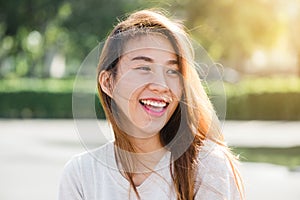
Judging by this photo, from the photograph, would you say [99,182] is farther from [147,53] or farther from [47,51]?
[47,51]

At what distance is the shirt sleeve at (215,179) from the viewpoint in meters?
2.10

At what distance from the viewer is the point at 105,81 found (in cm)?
217

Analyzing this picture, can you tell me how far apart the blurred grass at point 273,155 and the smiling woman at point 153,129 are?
346 inches

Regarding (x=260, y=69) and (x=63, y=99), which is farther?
(x=260, y=69)

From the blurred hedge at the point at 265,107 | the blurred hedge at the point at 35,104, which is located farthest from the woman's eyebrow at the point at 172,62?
the blurred hedge at the point at 35,104

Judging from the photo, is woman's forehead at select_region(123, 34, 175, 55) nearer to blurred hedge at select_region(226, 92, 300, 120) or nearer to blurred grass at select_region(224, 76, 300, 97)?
blurred hedge at select_region(226, 92, 300, 120)

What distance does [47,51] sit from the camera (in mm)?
48781

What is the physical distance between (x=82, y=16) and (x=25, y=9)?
10.7ft

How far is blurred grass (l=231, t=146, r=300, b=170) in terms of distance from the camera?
38.1 feet

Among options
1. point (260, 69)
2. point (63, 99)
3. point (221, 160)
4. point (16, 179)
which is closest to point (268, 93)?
point (63, 99)

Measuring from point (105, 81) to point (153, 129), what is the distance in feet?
0.68

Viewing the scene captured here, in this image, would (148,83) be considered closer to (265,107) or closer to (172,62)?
(172,62)

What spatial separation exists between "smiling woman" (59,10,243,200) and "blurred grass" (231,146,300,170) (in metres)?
8.78

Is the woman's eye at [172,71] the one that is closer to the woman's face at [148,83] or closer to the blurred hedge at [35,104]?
the woman's face at [148,83]
